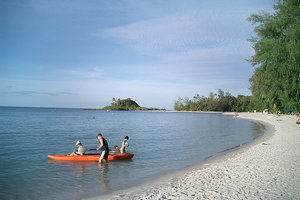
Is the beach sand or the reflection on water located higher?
A: the beach sand

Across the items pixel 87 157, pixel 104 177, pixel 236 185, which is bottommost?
pixel 104 177

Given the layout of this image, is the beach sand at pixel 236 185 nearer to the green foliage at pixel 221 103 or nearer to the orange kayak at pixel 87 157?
the orange kayak at pixel 87 157

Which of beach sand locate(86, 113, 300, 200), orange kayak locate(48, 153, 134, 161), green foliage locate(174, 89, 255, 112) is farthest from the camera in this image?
green foliage locate(174, 89, 255, 112)

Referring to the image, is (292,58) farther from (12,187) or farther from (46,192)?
(12,187)

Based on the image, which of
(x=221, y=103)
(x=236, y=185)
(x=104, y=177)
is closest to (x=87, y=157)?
(x=104, y=177)

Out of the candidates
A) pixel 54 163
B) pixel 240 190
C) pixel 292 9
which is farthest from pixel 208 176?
pixel 292 9

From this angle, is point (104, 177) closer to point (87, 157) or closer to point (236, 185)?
point (87, 157)

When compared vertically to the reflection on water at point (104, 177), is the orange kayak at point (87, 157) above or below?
above

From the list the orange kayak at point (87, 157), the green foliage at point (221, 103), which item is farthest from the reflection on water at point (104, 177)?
the green foliage at point (221, 103)

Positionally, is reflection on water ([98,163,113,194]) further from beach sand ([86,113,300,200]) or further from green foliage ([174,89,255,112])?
green foliage ([174,89,255,112])

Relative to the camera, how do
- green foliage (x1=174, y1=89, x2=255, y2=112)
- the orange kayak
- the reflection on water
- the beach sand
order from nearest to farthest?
the beach sand, the reflection on water, the orange kayak, green foliage (x1=174, y1=89, x2=255, y2=112)

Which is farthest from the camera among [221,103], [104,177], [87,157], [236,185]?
[221,103]

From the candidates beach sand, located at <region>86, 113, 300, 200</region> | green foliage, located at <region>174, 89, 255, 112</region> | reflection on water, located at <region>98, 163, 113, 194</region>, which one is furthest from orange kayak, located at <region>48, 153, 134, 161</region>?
green foliage, located at <region>174, 89, 255, 112</region>

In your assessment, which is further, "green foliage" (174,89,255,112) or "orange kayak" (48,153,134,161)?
"green foliage" (174,89,255,112)
